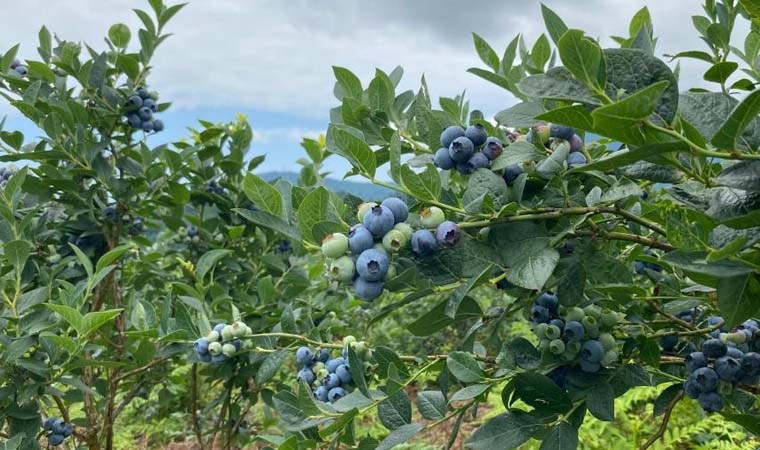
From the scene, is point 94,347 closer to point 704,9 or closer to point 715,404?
point 715,404

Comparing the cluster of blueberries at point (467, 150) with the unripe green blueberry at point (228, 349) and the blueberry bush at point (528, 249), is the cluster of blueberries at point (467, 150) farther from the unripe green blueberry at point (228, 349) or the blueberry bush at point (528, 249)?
the unripe green blueberry at point (228, 349)

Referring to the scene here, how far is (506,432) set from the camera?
107 centimetres

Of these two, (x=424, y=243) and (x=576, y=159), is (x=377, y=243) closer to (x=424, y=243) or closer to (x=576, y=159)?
(x=424, y=243)

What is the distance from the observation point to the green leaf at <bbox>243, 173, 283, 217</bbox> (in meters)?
1.03

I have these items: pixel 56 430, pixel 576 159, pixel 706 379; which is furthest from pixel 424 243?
pixel 56 430

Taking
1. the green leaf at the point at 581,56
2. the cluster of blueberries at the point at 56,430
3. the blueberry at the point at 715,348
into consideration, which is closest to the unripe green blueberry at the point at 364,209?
the green leaf at the point at 581,56

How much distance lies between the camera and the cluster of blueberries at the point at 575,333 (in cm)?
108

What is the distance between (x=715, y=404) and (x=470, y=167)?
63 centimetres

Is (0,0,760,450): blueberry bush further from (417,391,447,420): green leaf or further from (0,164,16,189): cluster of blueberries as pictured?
(0,164,16,189): cluster of blueberries

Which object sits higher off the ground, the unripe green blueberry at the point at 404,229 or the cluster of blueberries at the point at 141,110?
the cluster of blueberries at the point at 141,110

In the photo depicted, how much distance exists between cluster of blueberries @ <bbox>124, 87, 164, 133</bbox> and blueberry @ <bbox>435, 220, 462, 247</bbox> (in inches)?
70.8

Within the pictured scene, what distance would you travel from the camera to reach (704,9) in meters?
1.61

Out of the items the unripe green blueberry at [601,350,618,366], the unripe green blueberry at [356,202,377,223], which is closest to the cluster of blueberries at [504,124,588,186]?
the unripe green blueberry at [356,202,377,223]

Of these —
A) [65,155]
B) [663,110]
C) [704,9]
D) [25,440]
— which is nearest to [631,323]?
[663,110]
